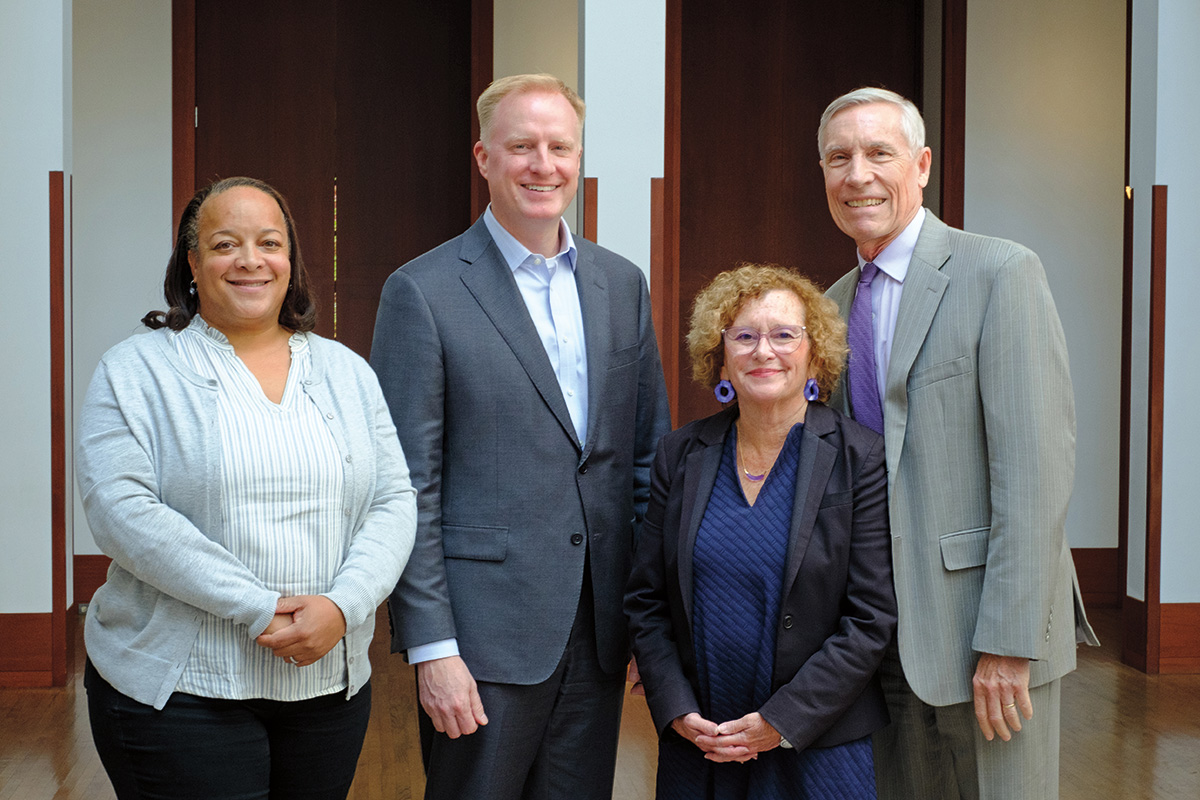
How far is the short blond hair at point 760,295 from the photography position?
1.95 metres

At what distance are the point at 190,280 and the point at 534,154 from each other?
63 centimetres

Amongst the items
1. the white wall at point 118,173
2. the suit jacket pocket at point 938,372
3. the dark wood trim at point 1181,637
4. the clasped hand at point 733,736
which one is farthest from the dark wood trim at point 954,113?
the clasped hand at point 733,736

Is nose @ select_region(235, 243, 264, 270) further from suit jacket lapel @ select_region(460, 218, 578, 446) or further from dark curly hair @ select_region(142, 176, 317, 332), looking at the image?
suit jacket lapel @ select_region(460, 218, 578, 446)

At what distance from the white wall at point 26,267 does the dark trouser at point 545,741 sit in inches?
112

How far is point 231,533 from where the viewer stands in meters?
1.71

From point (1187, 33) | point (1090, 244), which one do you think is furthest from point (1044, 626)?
point (1090, 244)

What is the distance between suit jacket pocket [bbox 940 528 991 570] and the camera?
6.29ft

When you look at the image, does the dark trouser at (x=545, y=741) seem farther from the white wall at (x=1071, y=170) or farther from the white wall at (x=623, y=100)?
the white wall at (x=1071, y=170)

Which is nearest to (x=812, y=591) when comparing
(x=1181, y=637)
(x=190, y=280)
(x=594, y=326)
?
(x=594, y=326)

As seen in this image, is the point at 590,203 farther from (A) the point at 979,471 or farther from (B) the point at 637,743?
(A) the point at 979,471

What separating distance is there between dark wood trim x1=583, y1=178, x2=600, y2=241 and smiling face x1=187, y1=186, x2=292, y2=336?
2305 millimetres

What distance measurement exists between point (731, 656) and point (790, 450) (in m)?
0.36

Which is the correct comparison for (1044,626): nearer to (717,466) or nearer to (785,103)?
(717,466)

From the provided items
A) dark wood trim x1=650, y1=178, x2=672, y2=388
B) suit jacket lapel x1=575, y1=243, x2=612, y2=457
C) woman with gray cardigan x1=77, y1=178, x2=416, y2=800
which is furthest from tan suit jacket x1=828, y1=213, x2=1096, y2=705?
dark wood trim x1=650, y1=178, x2=672, y2=388
